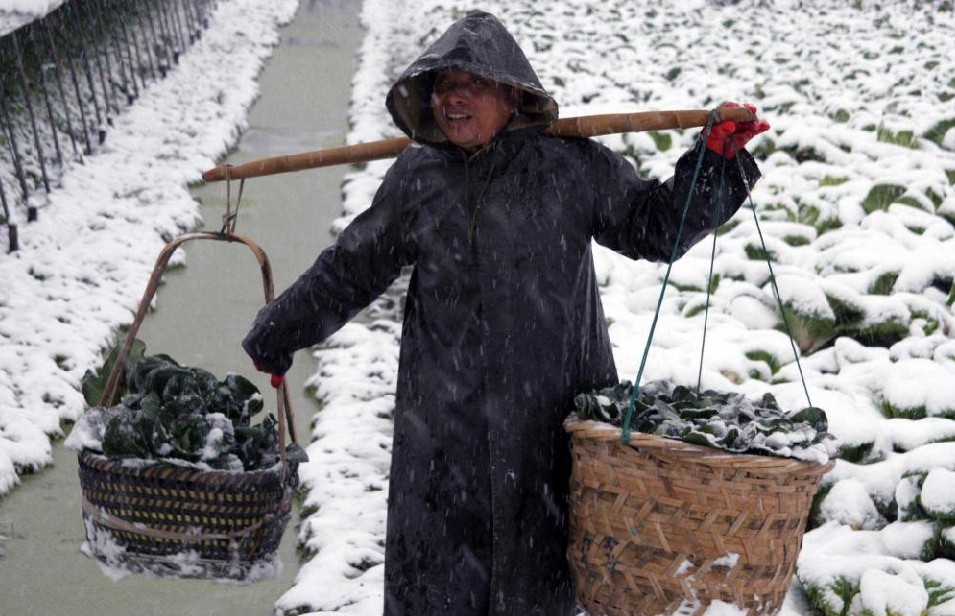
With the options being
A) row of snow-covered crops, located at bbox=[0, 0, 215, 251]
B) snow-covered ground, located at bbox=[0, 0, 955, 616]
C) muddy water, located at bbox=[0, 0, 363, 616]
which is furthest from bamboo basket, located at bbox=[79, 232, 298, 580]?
row of snow-covered crops, located at bbox=[0, 0, 215, 251]

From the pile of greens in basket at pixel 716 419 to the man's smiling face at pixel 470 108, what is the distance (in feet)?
1.89

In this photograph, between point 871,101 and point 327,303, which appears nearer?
point 327,303

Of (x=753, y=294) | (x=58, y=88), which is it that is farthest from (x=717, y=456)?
(x=58, y=88)

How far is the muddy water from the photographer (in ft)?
11.5

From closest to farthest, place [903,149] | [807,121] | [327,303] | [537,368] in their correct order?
1. [537,368]
2. [327,303]
3. [903,149]
4. [807,121]

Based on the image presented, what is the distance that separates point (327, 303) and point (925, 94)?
20.1 feet

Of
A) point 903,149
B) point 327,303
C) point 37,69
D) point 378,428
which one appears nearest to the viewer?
point 327,303

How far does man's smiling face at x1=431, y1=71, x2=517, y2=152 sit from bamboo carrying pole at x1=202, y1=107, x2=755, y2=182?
0.13 m

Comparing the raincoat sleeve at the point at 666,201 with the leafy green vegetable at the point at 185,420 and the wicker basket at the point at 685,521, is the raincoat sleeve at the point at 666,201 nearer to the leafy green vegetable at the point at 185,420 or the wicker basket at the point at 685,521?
the wicker basket at the point at 685,521

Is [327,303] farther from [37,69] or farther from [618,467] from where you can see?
[37,69]

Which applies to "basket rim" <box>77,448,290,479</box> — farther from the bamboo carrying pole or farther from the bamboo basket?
the bamboo carrying pole

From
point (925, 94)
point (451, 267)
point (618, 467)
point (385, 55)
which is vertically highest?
point (451, 267)

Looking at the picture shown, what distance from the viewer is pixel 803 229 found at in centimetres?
537

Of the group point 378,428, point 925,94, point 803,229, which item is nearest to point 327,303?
point 378,428
